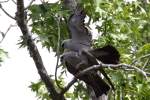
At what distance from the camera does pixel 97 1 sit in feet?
19.6

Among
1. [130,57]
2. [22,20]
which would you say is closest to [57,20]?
[22,20]

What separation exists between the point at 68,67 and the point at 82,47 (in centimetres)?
29

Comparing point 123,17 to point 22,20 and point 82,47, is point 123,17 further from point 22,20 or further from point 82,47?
point 22,20

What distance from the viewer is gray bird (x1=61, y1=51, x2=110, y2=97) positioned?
6.29 m

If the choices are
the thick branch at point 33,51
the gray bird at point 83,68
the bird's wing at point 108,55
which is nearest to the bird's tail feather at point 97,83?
the gray bird at point 83,68

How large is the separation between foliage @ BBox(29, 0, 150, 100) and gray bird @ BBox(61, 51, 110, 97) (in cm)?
17

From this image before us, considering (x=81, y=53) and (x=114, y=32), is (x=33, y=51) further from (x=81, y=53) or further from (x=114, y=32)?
(x=114, y=32)

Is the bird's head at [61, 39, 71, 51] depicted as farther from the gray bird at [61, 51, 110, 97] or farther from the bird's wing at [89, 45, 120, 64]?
the bird's wing at [89, 45, 120, 64]

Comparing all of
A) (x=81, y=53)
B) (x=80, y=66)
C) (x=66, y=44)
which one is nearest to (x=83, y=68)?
(x=80, y=66)

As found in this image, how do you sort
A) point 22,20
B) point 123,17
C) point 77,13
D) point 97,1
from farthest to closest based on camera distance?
point 123,17 < point 77,13 < point 97,1 < point 22,20

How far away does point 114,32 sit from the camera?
273 inches

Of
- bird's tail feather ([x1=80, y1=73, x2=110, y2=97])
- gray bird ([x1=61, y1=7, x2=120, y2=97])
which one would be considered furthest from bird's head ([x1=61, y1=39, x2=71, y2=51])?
bird's tail feather ([x1=80, y1=73, x2=110, y2=97])

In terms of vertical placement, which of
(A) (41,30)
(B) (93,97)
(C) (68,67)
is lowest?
(B) (93,97)

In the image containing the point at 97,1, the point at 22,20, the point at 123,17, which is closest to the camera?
the point at 22,20
